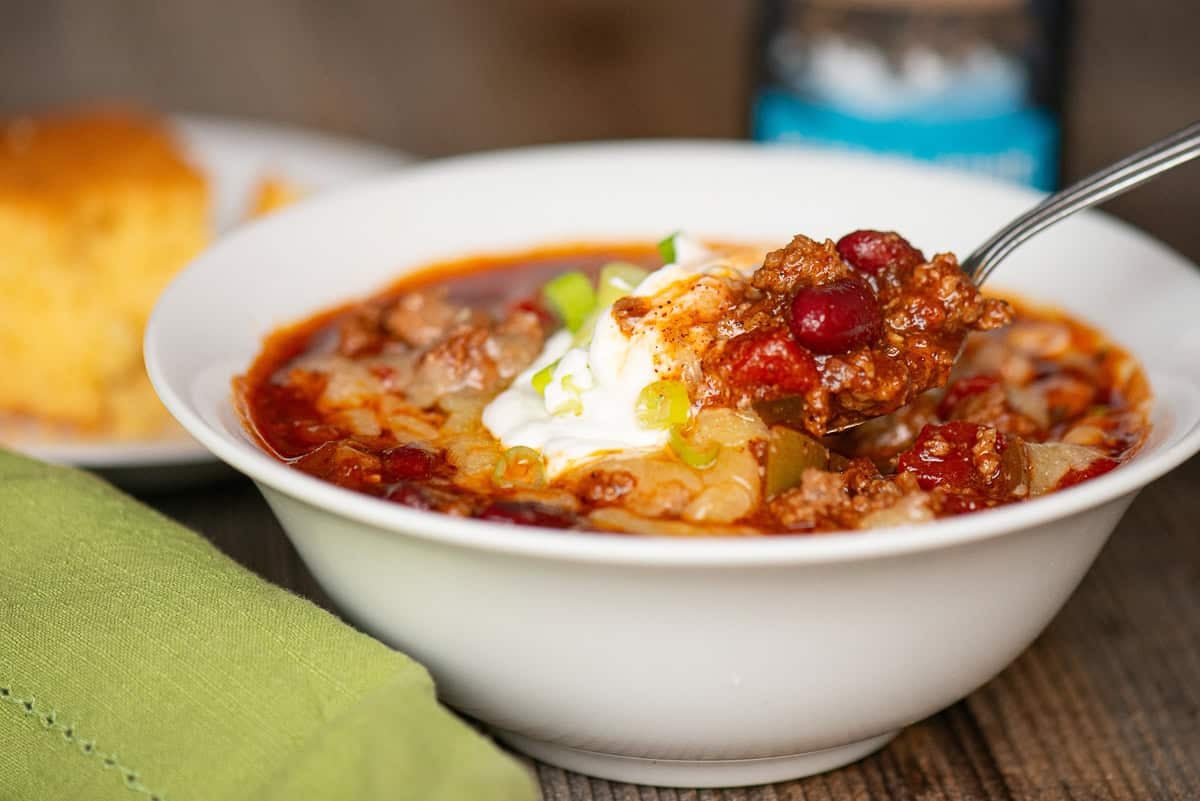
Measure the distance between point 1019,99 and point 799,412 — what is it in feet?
9.04

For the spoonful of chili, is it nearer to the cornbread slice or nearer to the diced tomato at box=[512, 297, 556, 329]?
the diced tomato at box=[512, 297, 556, 329]

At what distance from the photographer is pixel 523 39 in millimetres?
6480

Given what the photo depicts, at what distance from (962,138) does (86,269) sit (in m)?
2.78

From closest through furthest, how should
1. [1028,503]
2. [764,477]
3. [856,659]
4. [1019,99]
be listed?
1. [1028,503]
2. [856,659]
3. [764,477]
4. [1019,99]

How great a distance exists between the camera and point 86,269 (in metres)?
4.39

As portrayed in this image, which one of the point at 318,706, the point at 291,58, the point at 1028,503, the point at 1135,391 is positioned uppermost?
the point at 1028,503

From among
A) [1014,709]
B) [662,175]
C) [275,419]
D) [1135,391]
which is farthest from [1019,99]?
[275,419]

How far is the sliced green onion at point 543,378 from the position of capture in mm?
2656

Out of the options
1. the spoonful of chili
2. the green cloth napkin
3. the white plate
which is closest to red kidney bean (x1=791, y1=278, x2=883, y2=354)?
the spoonful of chili

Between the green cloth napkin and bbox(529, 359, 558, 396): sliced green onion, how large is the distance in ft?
2.02

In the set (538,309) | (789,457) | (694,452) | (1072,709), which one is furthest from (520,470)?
(1072,709)

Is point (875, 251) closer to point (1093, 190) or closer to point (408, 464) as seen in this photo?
point (1093, 190)

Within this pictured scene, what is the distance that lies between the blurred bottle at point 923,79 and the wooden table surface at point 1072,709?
1.64 meters

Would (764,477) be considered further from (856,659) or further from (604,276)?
(604,276)
